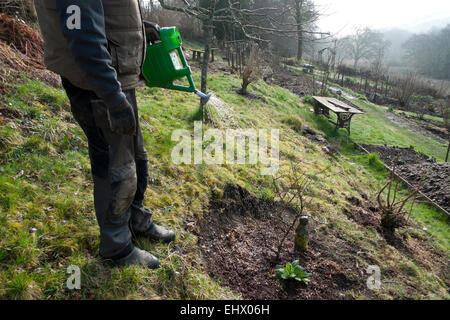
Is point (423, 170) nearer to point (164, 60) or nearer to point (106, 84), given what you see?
point (164, 60)

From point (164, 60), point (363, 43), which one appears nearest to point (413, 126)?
point (164, 60)

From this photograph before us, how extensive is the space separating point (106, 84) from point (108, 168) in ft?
1.79

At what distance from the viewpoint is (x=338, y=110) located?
898 centimetres

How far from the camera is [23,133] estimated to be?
3.02 metres

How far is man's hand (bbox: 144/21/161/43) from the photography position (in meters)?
2.06

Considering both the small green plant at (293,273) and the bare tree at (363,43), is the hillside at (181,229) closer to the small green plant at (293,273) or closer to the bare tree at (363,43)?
the small green plant at (293,273)

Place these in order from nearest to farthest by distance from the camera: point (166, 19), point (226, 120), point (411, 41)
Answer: point (226, 120) < point (166, 19) < point (411, 41)

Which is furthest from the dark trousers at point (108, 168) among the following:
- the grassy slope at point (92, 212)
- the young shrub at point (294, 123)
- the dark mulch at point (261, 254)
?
the young shrub at point (294, 123)

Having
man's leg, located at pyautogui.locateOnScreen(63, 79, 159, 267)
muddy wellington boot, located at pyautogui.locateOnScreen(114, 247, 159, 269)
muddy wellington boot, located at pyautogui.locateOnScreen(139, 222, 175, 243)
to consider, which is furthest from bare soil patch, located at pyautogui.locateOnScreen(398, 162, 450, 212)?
man's leg, located at pyautogui.locateOnScreen(63, 79, 159, 267)

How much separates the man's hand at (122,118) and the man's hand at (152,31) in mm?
855

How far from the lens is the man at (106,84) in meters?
1.35
